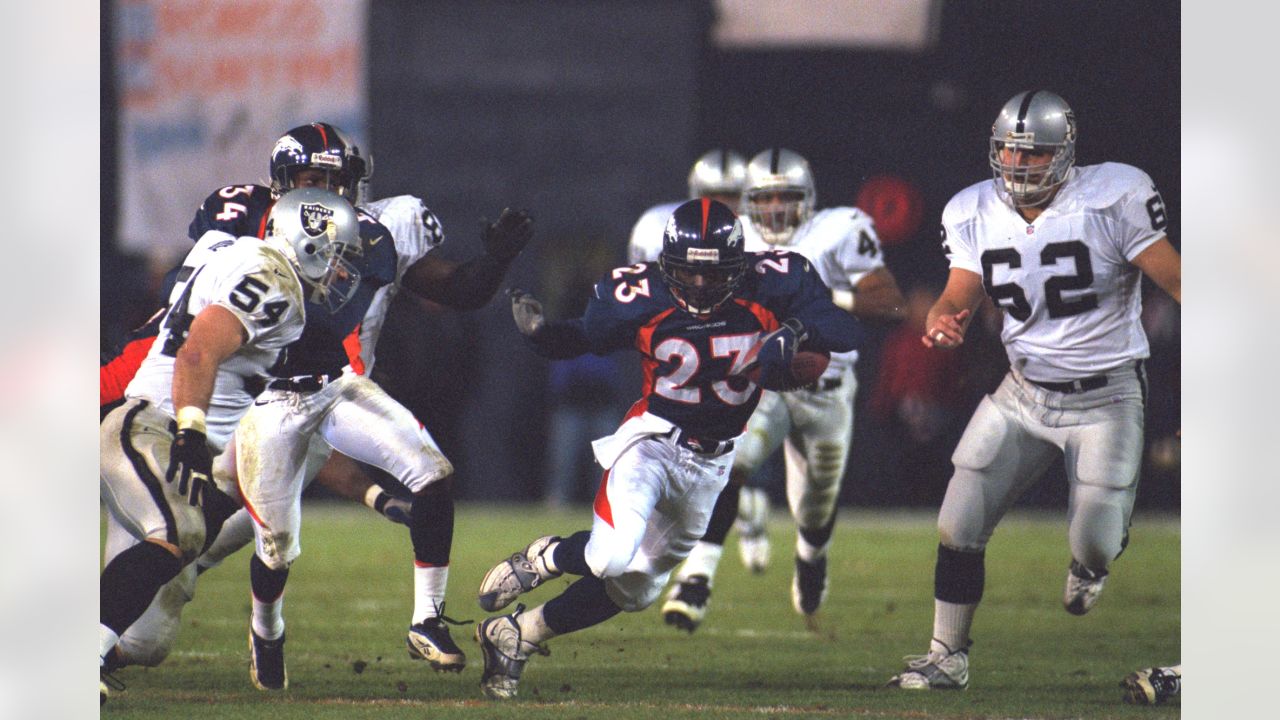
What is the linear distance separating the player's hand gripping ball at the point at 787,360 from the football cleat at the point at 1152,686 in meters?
1.08

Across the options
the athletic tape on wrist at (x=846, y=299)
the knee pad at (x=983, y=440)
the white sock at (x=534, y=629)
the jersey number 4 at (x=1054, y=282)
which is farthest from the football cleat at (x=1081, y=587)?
the white sock at (x=534, y=629)

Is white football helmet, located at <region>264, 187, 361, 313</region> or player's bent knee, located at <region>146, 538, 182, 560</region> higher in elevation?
white football helmet, located at <region>264, 187, 361, 313</region>

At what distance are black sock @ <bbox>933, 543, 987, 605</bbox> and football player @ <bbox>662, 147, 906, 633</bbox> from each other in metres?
1.18

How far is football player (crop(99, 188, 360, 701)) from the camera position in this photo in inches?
167

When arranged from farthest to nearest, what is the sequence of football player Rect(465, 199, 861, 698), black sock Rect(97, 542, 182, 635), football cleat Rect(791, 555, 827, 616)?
football cleat Rect(791, 555, 827, 616)
football player Rect(465, 199, 861, 698)
black sock Rect(97, 542, 182, 635)

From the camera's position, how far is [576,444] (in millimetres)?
9938

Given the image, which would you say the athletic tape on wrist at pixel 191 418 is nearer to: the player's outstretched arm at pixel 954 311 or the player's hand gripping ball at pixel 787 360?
the player's hand gripping ball at pixel 787 360

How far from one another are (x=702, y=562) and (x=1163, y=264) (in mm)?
1817

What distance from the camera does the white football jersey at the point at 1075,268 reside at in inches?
189

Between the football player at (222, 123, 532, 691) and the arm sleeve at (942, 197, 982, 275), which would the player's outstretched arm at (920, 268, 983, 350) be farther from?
the football player at (222, 123, 532, 691)

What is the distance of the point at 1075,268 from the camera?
15.9 ft

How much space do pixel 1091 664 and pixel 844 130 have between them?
5847mm

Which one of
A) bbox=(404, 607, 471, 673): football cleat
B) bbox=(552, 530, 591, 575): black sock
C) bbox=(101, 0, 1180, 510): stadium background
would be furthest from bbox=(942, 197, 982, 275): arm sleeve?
bbox=(101, 0, 1180, 510): stadium background

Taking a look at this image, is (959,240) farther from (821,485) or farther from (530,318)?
(821,485)
